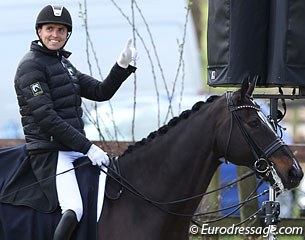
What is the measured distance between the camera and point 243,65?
6996 millimetres

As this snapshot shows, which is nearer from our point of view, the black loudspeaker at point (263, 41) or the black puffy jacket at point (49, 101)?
the black puffy jacket at point (49, 101)

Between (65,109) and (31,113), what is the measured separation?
25 cm

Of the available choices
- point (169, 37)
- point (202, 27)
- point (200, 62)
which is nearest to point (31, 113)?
point (169, 37)

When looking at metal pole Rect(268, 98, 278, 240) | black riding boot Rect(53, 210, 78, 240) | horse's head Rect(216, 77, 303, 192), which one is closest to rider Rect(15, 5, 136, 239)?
black riding boot Rect(53, 210, 78, 240)

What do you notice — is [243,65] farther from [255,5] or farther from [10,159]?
[10,159]

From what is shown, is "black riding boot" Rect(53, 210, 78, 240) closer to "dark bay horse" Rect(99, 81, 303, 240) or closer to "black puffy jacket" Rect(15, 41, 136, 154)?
"dark bay horse" Rect(99, 81, 303, 240)

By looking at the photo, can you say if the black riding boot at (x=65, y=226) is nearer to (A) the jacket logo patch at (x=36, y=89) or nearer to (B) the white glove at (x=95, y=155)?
(B) the white glove at (x=95, y=155)

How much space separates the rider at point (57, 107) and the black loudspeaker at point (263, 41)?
3.64ft

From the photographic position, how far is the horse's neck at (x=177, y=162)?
6.72 m

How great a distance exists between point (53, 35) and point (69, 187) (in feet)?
3.51

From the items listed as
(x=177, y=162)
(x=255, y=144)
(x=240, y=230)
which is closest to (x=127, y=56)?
(x=177, y=162)

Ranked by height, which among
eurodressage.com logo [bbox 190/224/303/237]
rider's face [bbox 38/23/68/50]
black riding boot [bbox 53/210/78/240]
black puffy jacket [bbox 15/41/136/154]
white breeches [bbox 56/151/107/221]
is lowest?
eurodressage.com logo [bbox 190/224/303/237]

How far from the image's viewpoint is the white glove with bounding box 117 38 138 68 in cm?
716

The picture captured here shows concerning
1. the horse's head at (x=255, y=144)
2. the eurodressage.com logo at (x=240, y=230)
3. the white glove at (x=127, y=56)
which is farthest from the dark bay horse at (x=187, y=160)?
the eurodressage.com logo at (x=240, y=230)
